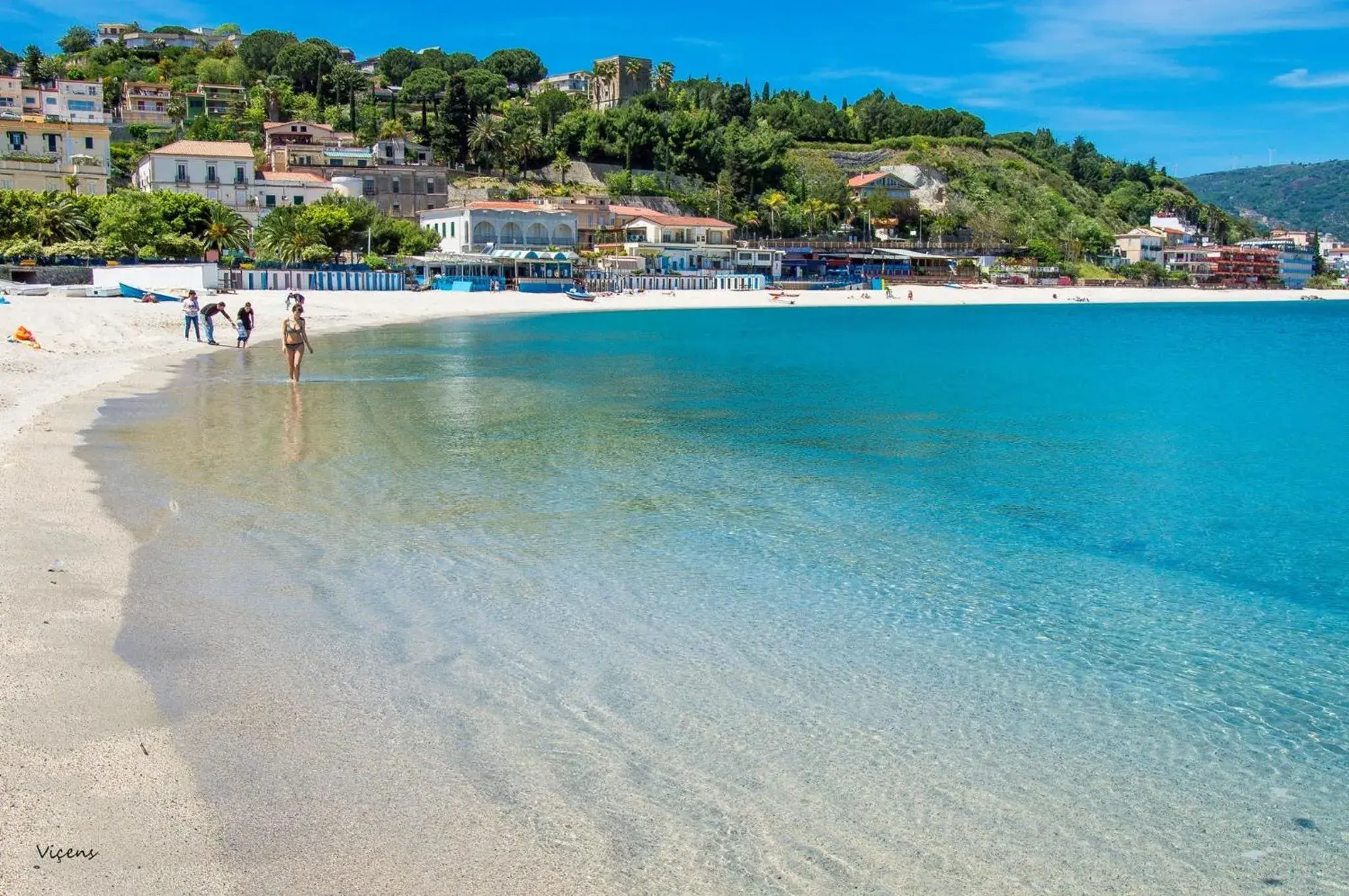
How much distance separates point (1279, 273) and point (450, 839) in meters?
198

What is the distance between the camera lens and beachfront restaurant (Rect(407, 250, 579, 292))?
84.8 m

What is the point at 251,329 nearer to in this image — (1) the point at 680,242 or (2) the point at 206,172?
(2) the point at 206,172

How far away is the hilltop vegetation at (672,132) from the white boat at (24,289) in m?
55.9

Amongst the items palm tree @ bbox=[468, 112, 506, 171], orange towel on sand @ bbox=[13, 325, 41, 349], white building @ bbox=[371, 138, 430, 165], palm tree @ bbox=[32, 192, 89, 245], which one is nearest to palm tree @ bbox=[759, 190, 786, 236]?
palm tree @ bbox=[468, 112, 506, 171]

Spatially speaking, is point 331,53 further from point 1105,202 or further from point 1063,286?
point 1105,202

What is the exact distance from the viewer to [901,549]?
13.5 meters

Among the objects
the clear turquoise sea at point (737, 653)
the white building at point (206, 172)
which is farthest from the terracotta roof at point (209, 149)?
the clear turquoise sea at point (737, 653)

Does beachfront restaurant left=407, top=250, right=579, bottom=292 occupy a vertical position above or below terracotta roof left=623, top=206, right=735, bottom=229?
below

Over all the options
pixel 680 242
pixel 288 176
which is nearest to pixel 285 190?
pixel 288 176

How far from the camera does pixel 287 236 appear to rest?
80.4 m

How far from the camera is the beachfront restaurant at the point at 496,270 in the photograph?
8481 centimetres

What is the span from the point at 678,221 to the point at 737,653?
100 metres

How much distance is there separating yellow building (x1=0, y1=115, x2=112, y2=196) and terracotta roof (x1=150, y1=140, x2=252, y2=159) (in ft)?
15.5

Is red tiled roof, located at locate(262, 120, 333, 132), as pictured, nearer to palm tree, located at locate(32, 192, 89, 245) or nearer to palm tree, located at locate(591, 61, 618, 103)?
palm tree, located at locate(32, 192, 89, 245)
